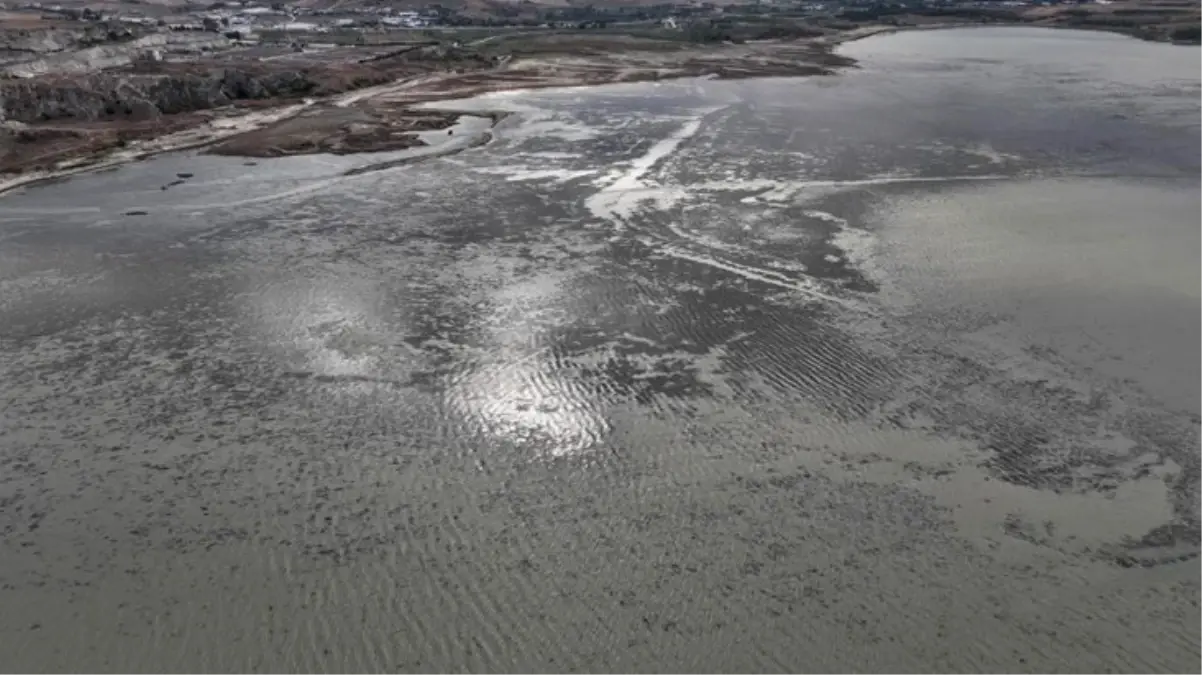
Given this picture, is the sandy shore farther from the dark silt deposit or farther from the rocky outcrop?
the dark silt deposit

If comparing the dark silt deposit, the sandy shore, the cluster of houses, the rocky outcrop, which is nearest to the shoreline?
the sandy shore

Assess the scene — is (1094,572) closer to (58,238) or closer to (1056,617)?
(1056,617)

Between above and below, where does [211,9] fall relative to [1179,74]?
above

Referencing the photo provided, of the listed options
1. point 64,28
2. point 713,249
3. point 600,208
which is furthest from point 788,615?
point 64,28

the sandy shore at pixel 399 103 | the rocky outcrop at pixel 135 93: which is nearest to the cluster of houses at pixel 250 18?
the sandy shore at pixel 399 103

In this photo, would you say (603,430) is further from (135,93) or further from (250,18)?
(250,18)

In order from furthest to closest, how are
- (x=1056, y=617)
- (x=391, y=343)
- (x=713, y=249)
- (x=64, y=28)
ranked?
(x=64, y=28) → (x=713, y=249) → (x=391, y=343) → (x=1056, y=617)

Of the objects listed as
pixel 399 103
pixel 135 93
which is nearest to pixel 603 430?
pixel 399 103

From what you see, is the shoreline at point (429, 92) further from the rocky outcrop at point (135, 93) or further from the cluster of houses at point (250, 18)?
the cluster of houses at point (250, 18)
